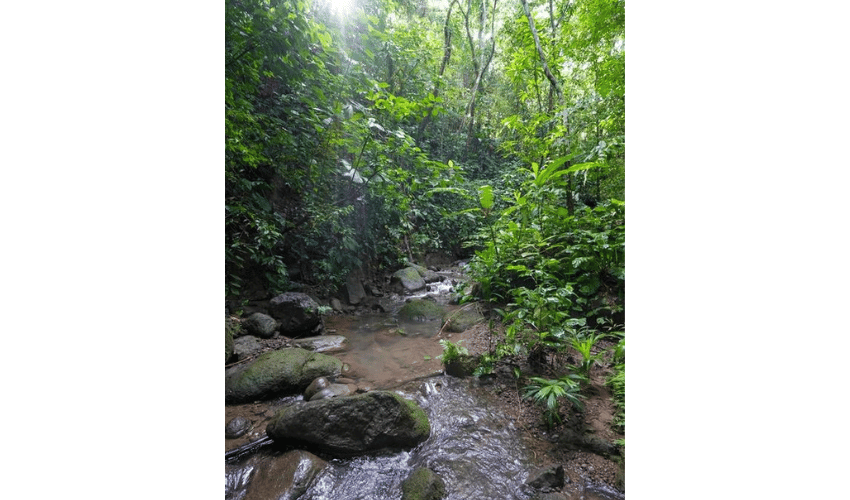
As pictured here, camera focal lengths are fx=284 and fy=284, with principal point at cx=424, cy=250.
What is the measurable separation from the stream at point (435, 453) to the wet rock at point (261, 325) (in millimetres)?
563

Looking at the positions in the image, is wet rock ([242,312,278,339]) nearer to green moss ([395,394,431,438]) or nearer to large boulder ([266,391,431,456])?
large boulder ([266,391,431,456])

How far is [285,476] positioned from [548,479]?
2.73ft

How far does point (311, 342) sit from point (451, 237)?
1.52 meters

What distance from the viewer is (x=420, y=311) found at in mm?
2527

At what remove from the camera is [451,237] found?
2.75 metres

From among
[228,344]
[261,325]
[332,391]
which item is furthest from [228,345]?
[332,391]

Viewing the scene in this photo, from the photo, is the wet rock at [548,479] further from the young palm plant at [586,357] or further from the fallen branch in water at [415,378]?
the fallen branch in water at [415,378]

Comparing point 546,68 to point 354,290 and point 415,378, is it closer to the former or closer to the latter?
point 415,378

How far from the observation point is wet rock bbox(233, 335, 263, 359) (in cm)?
168

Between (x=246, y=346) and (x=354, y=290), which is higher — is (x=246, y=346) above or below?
below

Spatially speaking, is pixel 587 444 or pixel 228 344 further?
pixel 228 344

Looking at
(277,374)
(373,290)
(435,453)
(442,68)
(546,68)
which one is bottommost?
(435,453)

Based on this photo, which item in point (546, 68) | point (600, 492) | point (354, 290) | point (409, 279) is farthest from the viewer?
point (409, 279)

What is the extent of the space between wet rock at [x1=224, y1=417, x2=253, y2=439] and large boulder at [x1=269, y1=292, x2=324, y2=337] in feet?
2.76
